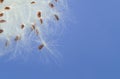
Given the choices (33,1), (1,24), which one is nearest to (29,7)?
(33,1)

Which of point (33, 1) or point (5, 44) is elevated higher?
point (33, 1)

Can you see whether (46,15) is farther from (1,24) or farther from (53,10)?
(1,24)

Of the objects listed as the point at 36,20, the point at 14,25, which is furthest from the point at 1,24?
the point at 36,20

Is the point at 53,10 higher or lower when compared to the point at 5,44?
higher

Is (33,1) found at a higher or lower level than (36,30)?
higher

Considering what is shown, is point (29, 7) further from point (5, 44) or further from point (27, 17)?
point (5, 44)

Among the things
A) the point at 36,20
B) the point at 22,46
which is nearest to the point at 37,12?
the point at 36,20

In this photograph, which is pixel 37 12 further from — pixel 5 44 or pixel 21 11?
pixel 5 44
